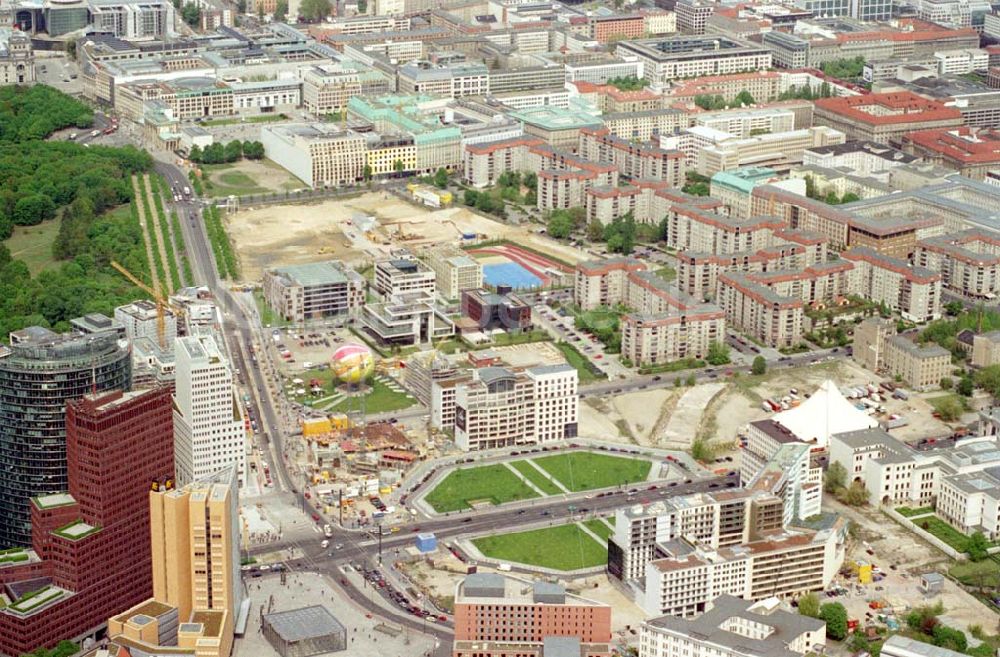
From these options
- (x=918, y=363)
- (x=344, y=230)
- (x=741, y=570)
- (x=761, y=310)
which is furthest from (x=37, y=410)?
(x=344, y=230)

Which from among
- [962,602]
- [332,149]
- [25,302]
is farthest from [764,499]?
[332,149]

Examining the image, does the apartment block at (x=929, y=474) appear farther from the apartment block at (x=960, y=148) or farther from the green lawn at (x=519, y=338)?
the apartment block at (x=960, y=148)

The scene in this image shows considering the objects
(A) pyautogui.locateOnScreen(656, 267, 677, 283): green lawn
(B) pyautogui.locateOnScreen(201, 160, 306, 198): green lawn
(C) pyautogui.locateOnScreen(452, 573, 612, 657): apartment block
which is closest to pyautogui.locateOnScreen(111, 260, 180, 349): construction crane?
(B) pyautogui.locateOnScreen(201, 160, 306, 198): green lawn

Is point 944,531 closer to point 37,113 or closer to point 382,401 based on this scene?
point 382,401

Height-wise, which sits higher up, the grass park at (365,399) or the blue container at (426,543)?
the grass park at (365,399)

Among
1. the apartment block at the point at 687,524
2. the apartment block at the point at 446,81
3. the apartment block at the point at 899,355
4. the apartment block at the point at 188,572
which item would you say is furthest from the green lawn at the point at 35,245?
the apartment block at the point at 687,524

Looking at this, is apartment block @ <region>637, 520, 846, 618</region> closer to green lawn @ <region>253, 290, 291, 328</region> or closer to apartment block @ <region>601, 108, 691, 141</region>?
green lawn @ <region>253, 290, 291, 328</region>
